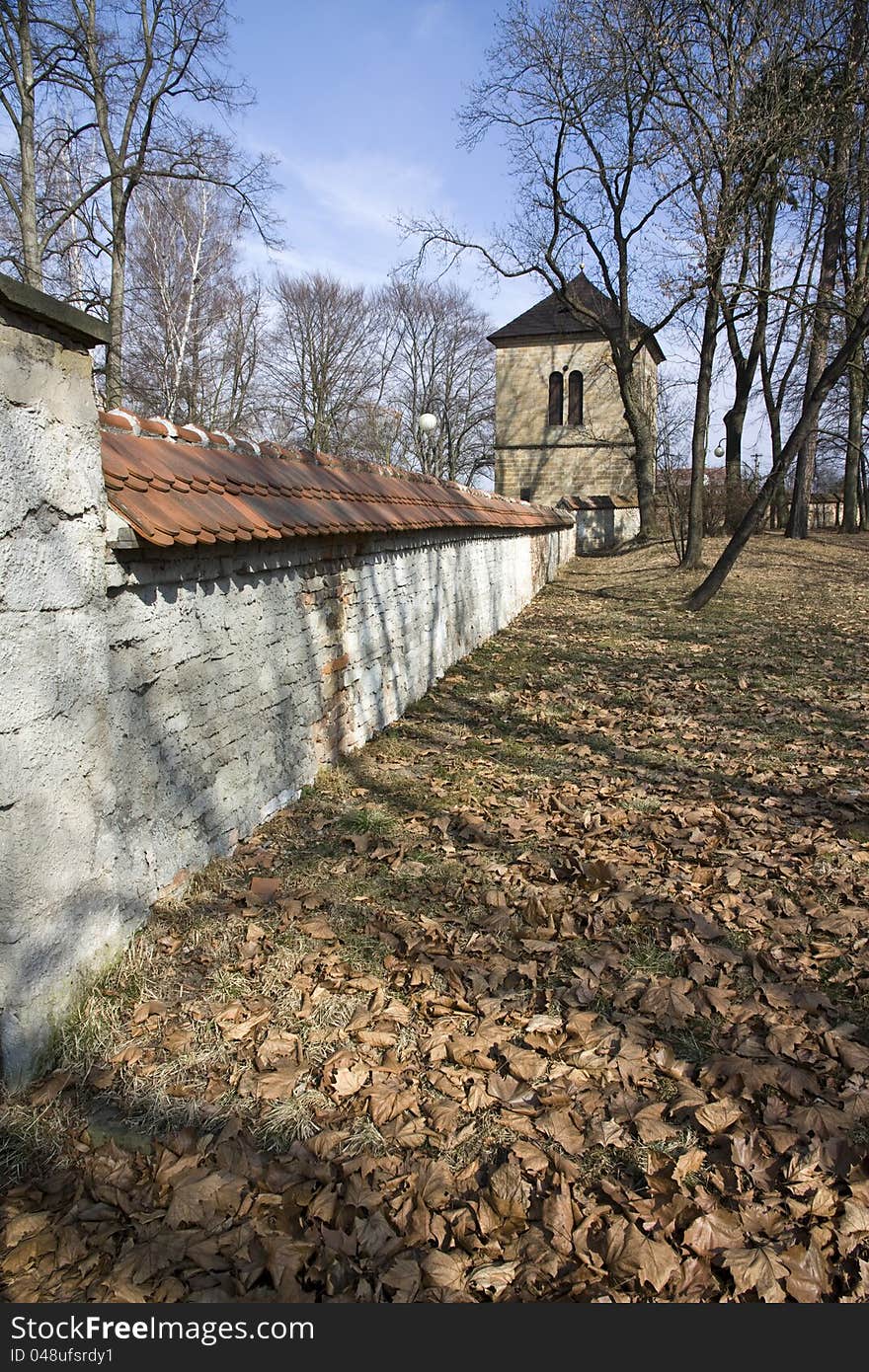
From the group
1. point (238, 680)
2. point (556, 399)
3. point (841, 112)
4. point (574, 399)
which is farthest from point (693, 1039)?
point (556, 399)

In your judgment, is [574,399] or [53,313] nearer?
[53,313]

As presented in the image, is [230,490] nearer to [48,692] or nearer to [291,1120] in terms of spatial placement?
[48,692]

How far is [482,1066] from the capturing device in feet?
9.37

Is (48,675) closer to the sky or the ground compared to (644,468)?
closer to the ground

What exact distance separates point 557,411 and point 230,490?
3447 centimetres

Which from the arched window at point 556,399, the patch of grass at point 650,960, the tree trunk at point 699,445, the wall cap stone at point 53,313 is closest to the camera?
the wall cap stone at point 53,313

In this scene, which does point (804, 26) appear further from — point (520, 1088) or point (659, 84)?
point (520, 1088)

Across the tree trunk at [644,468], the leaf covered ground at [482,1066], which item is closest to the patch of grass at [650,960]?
the leaf covered ground at [482,1066]

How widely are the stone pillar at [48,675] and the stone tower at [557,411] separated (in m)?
33.7

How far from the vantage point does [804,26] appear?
12.5 meters

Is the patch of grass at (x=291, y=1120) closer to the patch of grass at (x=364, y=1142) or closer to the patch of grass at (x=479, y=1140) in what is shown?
the patch of grass at (x=364, y=1142)

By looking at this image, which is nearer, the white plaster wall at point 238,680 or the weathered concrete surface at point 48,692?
the weathered concrete surface at point 48,692

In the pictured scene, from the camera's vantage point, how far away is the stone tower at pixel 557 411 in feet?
115

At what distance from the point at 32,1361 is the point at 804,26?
17.2 m
